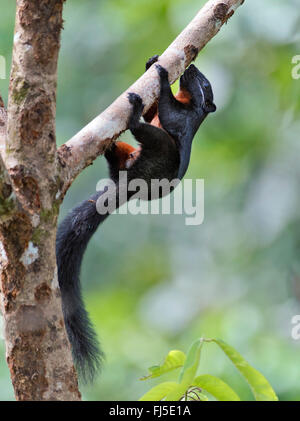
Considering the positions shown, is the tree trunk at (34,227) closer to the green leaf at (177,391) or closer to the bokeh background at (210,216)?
the green leaf at (177,391)

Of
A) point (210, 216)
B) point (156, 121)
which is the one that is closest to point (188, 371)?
point (156, 121)

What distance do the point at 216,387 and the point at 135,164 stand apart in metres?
1.49

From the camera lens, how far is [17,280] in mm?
1904

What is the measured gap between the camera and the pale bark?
1.90 meters

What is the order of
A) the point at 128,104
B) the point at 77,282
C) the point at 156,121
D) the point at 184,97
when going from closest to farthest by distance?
the point at 128,104 → the point at 77,282 → the point at 156,121 → the point at 184,97

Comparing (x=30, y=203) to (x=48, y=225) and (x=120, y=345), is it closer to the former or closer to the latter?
(x=48, y=225)

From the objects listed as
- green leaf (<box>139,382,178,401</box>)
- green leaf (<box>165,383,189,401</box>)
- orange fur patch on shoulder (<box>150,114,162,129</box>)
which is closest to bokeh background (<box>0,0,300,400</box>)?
orange fur patch on shoulder (<box>150,114,162,129</box>)

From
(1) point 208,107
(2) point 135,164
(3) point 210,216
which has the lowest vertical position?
(2) point 135,164

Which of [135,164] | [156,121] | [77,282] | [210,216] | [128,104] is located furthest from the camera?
[210,216]

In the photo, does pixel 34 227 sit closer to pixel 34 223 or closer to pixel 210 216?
pixel 34 223

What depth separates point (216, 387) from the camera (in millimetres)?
1954

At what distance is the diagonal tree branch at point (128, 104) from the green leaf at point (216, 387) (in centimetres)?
78

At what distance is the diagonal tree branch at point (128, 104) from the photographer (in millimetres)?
2166
